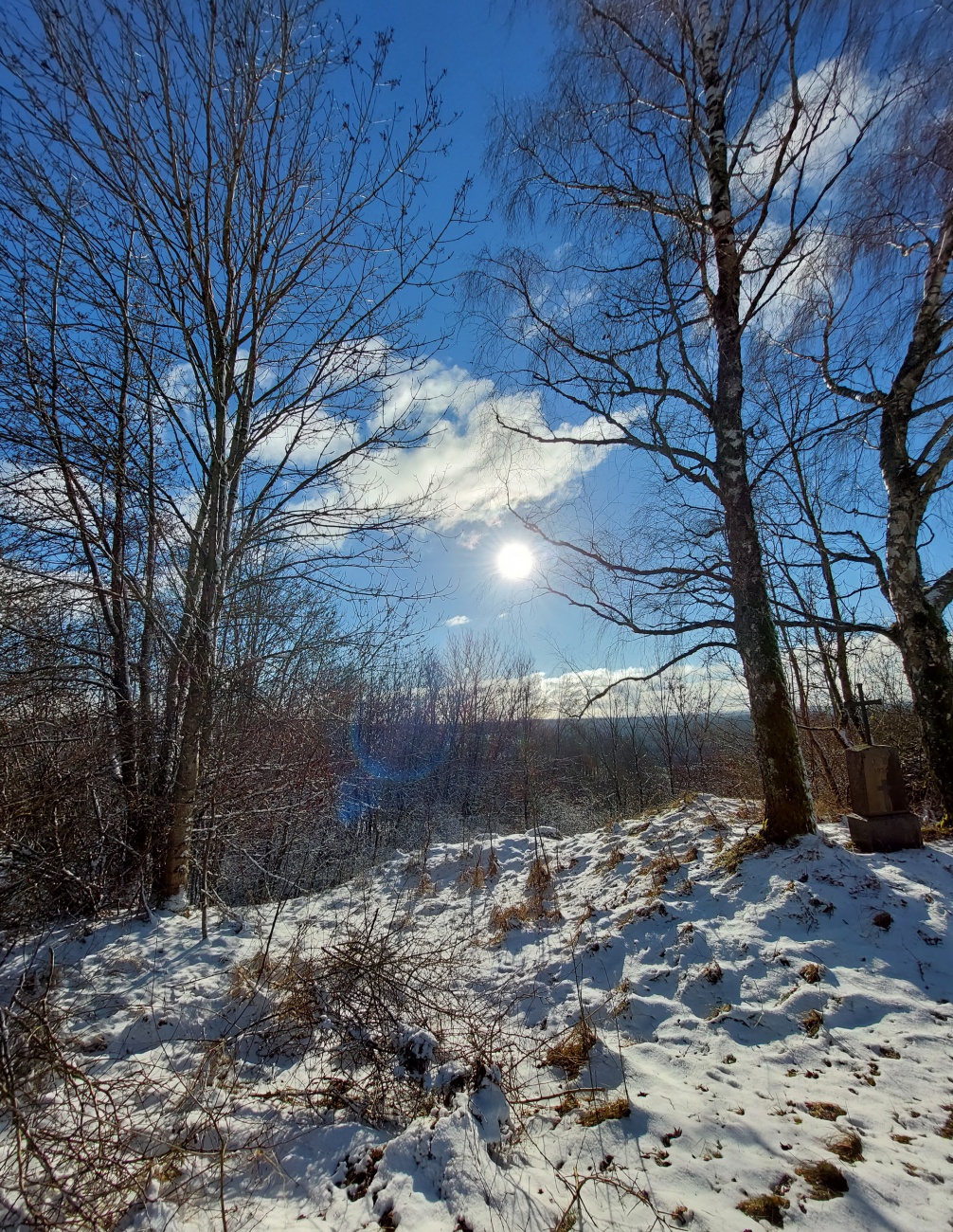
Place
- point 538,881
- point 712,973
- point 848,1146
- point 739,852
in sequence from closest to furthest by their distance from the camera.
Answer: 1. point 848,1146
2. point 712,973
3. point 739,852
4. point 538,881

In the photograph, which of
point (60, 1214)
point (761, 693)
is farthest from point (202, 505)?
point (761, 693)

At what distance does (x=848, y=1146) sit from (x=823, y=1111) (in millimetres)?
249

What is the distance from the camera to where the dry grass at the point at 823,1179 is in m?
1.79

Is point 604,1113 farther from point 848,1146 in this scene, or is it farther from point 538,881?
point 538,881

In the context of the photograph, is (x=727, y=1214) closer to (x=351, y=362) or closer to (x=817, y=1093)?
(x=817, y=1093)

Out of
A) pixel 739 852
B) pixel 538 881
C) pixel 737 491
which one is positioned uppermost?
pixel 737 491

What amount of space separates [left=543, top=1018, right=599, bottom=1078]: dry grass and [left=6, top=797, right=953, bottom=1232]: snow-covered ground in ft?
0.06

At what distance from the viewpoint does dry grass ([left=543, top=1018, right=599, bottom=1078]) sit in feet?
9.13

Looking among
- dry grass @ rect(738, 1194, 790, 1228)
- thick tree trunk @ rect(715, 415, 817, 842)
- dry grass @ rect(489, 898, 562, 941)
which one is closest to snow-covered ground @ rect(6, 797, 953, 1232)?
dry grass @ rect(738, 1194, 790, 1228)

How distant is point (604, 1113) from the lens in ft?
7.70

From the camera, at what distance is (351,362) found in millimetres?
5043

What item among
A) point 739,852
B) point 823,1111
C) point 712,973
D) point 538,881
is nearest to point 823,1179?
point 823,1111

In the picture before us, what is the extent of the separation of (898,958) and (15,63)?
8.22m

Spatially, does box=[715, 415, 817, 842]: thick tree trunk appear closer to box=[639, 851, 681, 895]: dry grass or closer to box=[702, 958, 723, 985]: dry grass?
box=[639, 851, 681, 895]: dry grass
